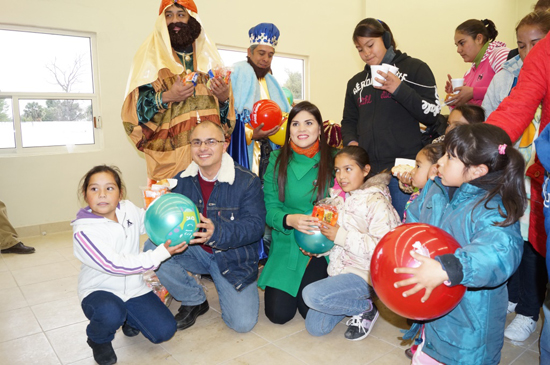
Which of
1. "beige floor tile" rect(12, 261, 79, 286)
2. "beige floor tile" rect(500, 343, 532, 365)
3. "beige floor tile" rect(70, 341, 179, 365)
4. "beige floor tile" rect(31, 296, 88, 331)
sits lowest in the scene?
"beige floor tile" rect(12, 261, 79, 286)

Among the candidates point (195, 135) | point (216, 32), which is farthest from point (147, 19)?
point (195, 135)

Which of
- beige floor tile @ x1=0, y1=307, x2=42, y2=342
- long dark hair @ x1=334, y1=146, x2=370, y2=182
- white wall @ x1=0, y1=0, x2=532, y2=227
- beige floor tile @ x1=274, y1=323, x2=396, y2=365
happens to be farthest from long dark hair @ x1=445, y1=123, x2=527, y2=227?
white wall @ x1=0, y1=0, x2=532, y2=227

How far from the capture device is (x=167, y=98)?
3.08 meters

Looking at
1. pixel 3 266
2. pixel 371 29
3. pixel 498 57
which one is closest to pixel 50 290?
pixel 3 266

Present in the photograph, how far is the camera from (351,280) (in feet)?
8.18

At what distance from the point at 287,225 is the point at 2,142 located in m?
4.28

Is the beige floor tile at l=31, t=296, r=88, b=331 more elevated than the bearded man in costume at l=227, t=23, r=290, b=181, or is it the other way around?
the bearded man in costume at l=227, t=23, r=290, b=181

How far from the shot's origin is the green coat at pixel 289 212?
2737 mm

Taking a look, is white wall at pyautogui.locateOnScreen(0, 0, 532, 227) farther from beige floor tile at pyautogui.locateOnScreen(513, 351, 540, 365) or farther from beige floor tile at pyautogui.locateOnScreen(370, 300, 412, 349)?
beige floor tile at pyautogui.locateOnScreen(513, 351, 540, 365)

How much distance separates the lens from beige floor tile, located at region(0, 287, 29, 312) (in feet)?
10.1

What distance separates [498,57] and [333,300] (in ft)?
8.14

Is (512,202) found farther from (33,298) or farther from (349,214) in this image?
(33,298)

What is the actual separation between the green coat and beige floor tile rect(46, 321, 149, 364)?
93 centimetres

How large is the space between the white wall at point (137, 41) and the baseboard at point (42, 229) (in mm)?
64
